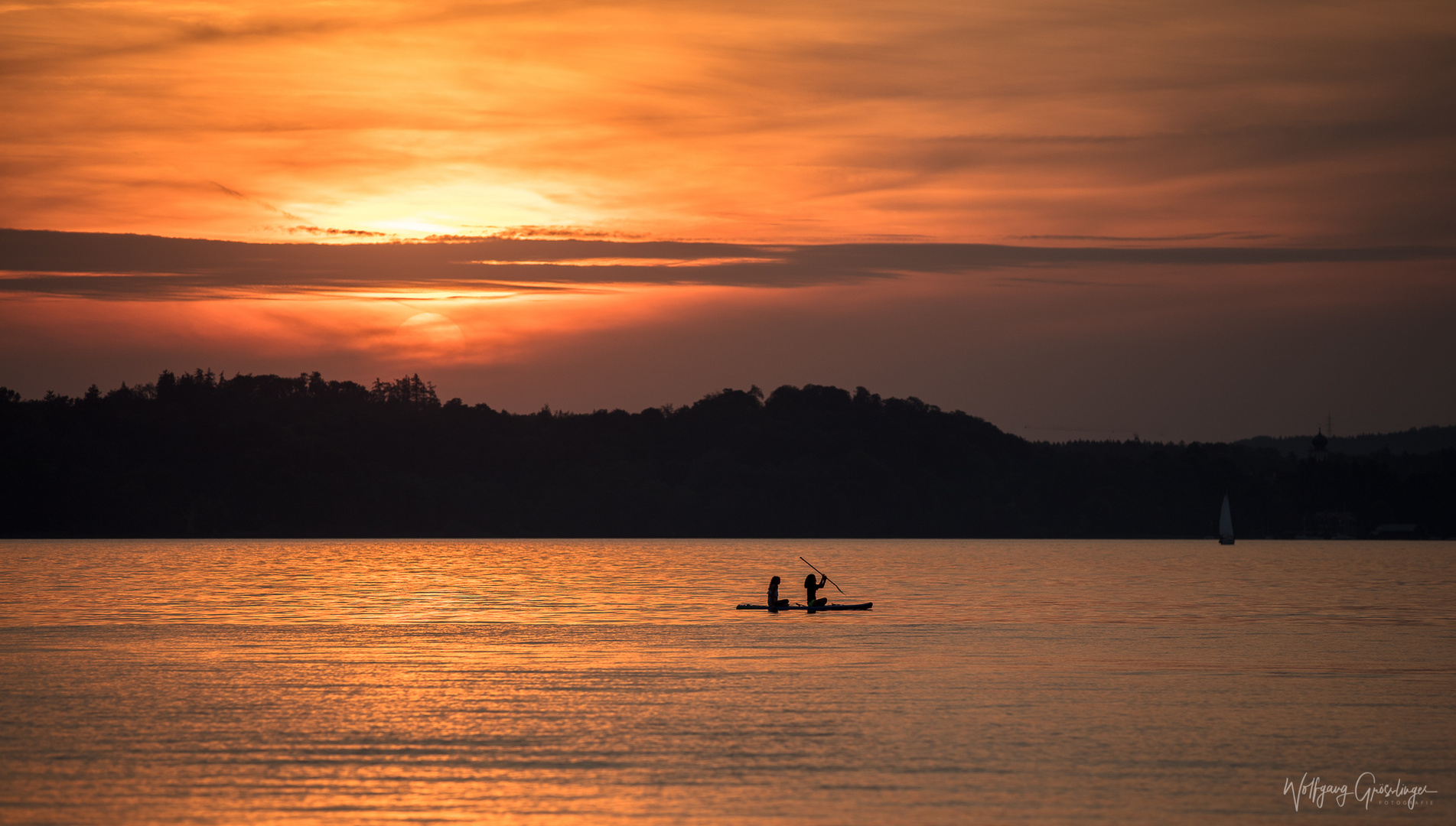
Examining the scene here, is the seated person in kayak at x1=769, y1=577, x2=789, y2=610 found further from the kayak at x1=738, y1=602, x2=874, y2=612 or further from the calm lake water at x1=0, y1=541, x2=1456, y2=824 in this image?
the calm lake water at x1=0, y1=541, x2=1456, y2=824

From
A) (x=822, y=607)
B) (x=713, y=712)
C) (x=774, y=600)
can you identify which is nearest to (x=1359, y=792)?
(x=713, y=712)

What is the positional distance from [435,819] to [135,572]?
80.6m

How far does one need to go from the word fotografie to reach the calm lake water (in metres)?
0.09

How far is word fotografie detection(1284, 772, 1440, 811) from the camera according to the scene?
63.2ft

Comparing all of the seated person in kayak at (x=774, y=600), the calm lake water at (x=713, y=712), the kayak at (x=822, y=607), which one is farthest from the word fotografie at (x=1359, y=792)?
the seated person in kayak at (x=774, y=600)

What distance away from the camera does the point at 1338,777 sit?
20672mm

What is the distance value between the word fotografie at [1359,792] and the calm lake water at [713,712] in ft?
0.28

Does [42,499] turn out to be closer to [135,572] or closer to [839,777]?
[135,572]

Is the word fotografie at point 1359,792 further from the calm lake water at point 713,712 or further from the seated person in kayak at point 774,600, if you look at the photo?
the seated person in kayak at point 774,600

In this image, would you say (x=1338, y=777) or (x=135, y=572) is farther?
(x=135, y=572)

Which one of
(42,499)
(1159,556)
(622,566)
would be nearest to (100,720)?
(622,566)

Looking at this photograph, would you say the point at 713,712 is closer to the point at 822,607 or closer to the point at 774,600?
the point at 822,607

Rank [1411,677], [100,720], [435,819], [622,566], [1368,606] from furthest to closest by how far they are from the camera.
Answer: [622,566] → [1368,606] → [1411,677] → [100,720] → [435,819]

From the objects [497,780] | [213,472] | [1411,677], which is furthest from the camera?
[213,472]
